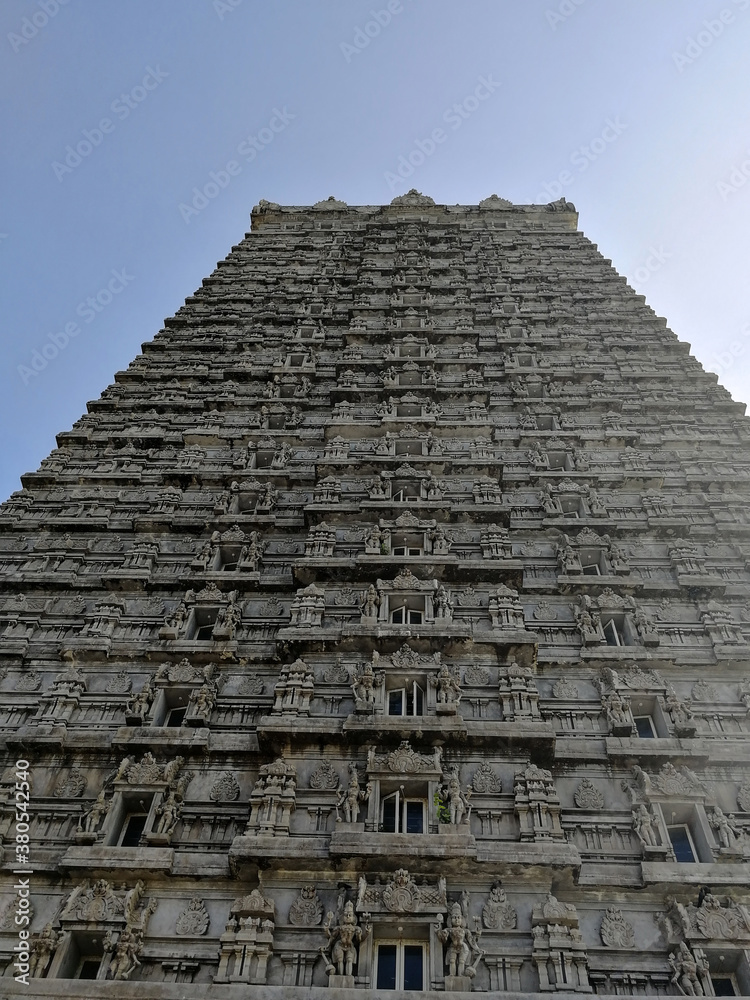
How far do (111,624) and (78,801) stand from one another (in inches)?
205

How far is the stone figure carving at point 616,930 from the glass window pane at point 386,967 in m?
3.55

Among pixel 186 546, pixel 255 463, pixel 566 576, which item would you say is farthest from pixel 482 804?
pixel 255 463

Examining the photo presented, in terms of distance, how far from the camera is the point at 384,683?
18500 millimetres

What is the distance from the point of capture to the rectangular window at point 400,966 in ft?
44.8

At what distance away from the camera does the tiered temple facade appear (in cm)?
1432

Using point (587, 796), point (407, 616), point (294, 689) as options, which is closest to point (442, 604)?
point (407, 616)

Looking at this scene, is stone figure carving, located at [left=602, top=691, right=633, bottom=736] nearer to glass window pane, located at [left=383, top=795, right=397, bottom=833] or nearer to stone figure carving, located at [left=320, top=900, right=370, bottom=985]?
glass window pane, located at [left=383, top=795, right=397, bottom=833]

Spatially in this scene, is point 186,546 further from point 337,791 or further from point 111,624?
point 337,791

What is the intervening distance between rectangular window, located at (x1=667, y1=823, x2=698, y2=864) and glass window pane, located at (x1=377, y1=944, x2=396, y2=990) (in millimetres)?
5614

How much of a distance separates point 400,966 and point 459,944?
1057mm

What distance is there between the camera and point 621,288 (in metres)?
41.9

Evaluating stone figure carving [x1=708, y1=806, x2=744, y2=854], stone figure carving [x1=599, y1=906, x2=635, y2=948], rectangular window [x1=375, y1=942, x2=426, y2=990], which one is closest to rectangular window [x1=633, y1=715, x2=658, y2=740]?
stone figure carving [x1=708, y1=806, x2=744, y2=854]

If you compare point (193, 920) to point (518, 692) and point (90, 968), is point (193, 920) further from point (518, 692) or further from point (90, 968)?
point (518, 692)

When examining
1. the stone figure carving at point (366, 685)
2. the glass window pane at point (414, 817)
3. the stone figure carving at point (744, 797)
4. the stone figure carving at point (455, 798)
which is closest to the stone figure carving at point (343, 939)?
the glass window pane at point (414, 817)
